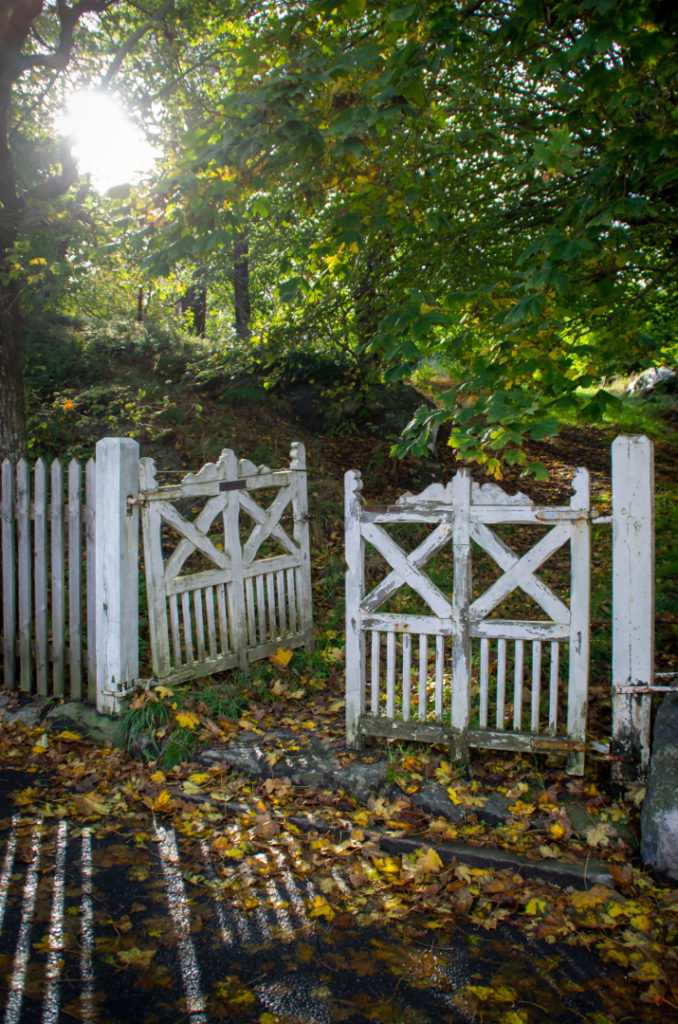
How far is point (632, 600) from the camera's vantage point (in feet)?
12.3

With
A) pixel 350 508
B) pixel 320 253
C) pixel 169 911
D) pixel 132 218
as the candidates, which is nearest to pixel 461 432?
pixel 350 508

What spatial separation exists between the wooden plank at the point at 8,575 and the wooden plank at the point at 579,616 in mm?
4354

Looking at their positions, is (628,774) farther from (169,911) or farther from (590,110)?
(590,110)

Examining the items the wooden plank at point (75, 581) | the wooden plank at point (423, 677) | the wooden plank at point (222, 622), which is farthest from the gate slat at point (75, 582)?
the wooden plank at point (423, 677)

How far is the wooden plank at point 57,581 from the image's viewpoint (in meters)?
5.17

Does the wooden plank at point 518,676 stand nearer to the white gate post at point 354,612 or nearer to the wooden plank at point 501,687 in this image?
the wooden plank at point 501,687

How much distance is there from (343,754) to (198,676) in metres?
1.47

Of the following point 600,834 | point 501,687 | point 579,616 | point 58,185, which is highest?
point 58,185

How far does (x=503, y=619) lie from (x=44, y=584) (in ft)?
11.7

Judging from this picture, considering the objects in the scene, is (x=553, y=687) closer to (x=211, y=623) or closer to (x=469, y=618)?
(x=469, y=618)

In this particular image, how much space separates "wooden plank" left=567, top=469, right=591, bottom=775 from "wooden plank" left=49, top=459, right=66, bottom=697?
12.1 feet

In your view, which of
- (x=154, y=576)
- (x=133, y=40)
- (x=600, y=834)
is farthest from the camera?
(x=133, y=40)

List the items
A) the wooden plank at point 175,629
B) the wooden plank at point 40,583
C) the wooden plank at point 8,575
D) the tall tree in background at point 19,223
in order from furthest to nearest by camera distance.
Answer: the tall tree in background at point 19,223, the wooden plank at point 8,575, the wooden plank at point 40,583, the wooden plank at point 175,629

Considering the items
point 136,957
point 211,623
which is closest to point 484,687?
point 136,957
